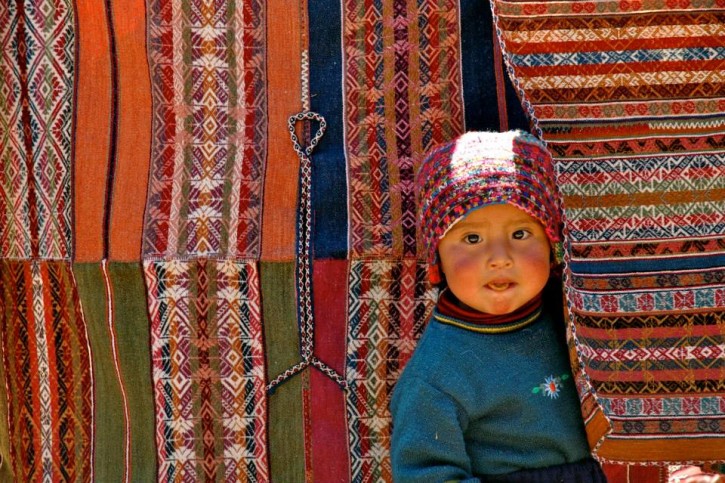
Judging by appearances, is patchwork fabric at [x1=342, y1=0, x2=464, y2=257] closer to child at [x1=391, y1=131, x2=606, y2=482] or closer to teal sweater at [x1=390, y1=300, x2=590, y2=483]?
child at [x1=391, y1=131, x2=606, y2=482]

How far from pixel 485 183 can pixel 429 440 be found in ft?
2.07

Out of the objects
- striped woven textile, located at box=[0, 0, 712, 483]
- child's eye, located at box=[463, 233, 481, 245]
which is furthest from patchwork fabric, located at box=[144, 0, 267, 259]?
child's eye, located at box=[463, 233, 481, 245]

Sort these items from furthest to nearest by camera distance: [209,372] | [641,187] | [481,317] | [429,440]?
[209,372]
[641,187]
[481,317]
[429,440]

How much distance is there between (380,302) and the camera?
2.52m

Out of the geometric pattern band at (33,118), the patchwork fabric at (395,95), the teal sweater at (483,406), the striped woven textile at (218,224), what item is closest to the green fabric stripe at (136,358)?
the striped woven textile at (218,224)

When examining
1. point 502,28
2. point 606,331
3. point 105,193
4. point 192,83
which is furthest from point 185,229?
point 606,331

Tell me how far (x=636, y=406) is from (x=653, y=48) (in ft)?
3.34

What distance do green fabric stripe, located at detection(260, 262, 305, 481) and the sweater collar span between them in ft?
1.61

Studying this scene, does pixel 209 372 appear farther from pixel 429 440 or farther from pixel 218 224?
pixel 429 440

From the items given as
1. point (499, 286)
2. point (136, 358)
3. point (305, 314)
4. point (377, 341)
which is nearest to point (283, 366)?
point (305, 314)

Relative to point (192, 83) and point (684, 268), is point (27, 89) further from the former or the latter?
point (684, 268)

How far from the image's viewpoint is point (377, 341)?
8.26 ft

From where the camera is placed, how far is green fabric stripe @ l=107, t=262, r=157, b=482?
8.19ft

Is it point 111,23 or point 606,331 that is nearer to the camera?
point 606,331
